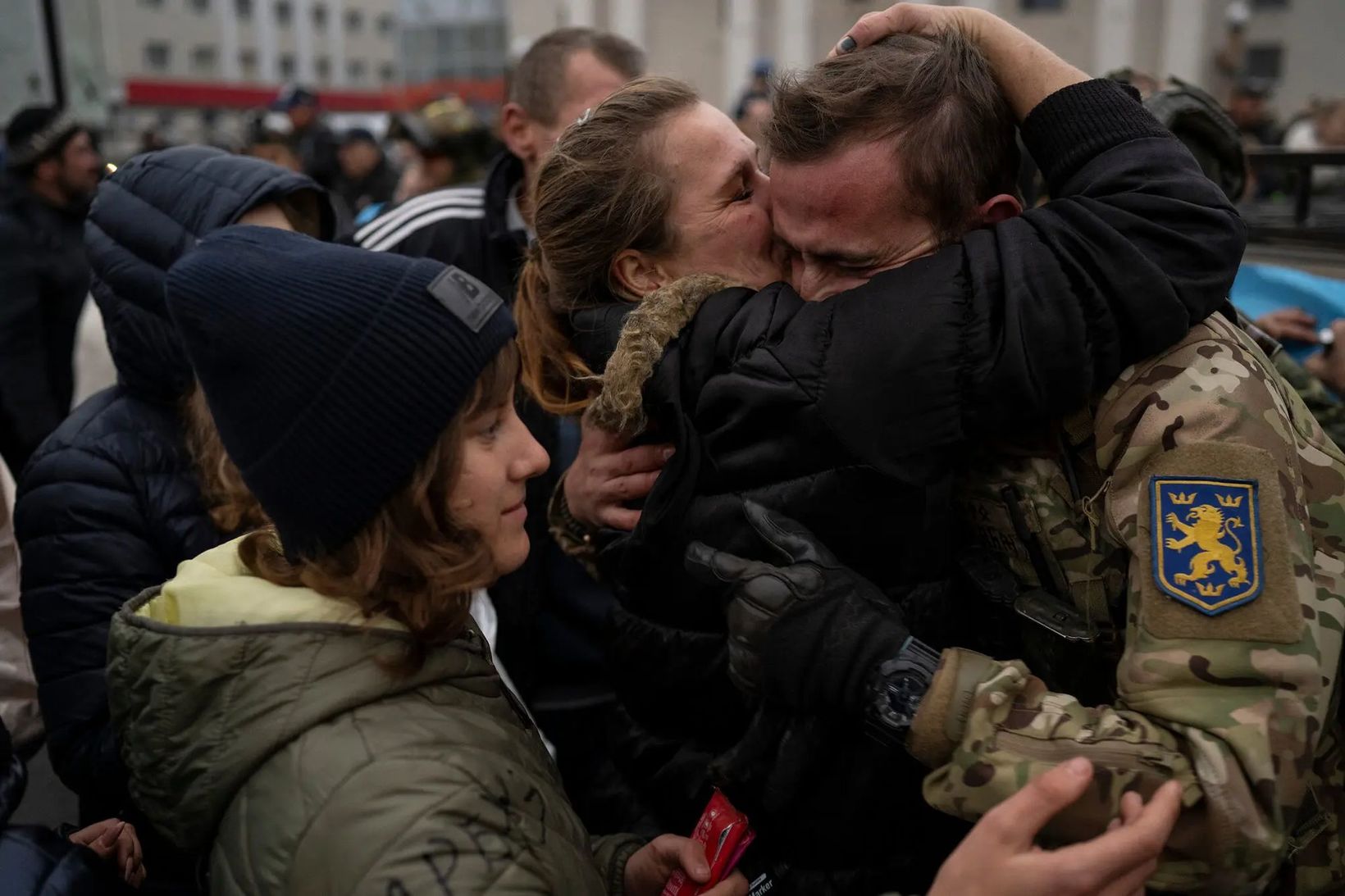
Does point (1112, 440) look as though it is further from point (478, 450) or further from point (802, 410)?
point (478, 450)

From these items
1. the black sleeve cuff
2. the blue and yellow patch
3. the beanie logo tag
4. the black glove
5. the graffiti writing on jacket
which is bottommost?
the graffiti writing on jacket

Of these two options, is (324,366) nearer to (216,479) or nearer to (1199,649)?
(216,479)

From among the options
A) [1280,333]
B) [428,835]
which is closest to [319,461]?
[428,835]

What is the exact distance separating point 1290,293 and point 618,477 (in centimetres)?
281

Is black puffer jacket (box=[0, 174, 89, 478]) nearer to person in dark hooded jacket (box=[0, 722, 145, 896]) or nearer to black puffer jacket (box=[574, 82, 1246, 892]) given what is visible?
person in dark hooded jacket (box=[0, 722, 145, 896])

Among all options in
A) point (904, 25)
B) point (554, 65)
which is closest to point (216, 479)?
point (904, 25)

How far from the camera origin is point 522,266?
316 centimetres

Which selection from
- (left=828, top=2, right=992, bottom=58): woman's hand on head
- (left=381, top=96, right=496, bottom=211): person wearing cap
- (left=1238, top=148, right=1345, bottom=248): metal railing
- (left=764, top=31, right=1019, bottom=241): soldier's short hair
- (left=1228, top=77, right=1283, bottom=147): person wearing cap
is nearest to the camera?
(left=764, top=31, right=1019, bottom=241): soldier's short hair

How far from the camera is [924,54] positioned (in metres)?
1.63

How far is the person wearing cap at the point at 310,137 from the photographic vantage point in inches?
413

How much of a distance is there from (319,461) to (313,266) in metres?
0.26

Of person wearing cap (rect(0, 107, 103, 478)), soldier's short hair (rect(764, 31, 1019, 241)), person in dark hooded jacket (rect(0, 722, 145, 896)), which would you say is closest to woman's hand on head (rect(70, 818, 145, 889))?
person in dark hooded jacket (rect(0, 722, 145, 896))

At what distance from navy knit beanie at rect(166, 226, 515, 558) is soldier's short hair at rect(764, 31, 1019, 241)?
58 centimetres

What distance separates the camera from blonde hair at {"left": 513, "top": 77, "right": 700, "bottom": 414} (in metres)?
2.00
